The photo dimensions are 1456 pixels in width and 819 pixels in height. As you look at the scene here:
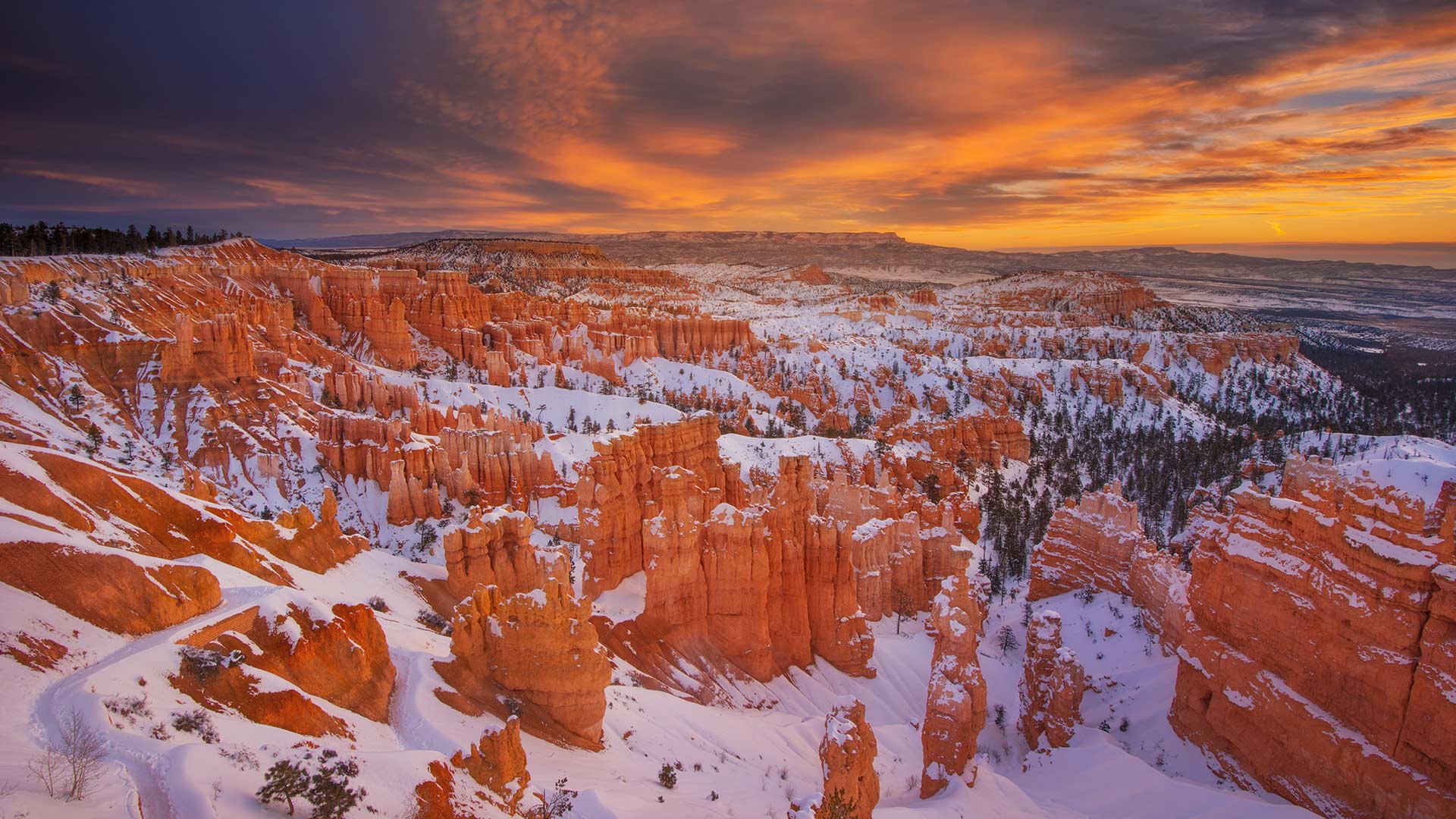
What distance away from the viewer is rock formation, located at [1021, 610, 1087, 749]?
64.6 ft

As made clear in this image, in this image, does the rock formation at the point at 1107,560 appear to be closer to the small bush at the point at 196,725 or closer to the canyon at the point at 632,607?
the canyon at the point at 632,607

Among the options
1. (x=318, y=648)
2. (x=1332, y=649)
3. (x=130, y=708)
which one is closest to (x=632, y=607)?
(x=318, y=648)

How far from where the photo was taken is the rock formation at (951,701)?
57.4ft

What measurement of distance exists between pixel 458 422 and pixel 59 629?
33.2 meters

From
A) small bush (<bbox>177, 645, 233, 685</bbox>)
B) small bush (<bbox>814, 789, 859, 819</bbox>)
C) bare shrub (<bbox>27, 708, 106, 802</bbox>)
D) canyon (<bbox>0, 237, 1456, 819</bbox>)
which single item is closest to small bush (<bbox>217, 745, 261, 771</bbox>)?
canyon (<bbox>0, 237, 1456, 819</bbox>)

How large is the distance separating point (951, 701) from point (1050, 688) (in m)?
4.75

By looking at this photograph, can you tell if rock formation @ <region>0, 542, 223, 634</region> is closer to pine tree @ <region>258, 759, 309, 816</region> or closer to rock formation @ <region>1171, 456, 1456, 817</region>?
pine tree @ <region>258, 759, 309, 816</region>

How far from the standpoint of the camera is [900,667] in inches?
1072

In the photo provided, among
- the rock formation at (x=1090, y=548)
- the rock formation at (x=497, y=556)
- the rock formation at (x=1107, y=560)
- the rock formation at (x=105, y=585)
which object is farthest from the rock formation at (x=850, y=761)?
the rock formation at (x=1090, y=548)

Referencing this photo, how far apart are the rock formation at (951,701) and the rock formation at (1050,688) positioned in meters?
2.53

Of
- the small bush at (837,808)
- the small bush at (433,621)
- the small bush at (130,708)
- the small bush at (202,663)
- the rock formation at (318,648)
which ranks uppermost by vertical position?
the small bush at (130,708)

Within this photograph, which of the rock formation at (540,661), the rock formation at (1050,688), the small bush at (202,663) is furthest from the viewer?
the rock formation at (1050,688)

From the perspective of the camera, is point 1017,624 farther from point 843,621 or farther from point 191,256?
point 191,256

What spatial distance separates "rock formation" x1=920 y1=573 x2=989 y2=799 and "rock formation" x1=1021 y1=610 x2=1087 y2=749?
253 cm
